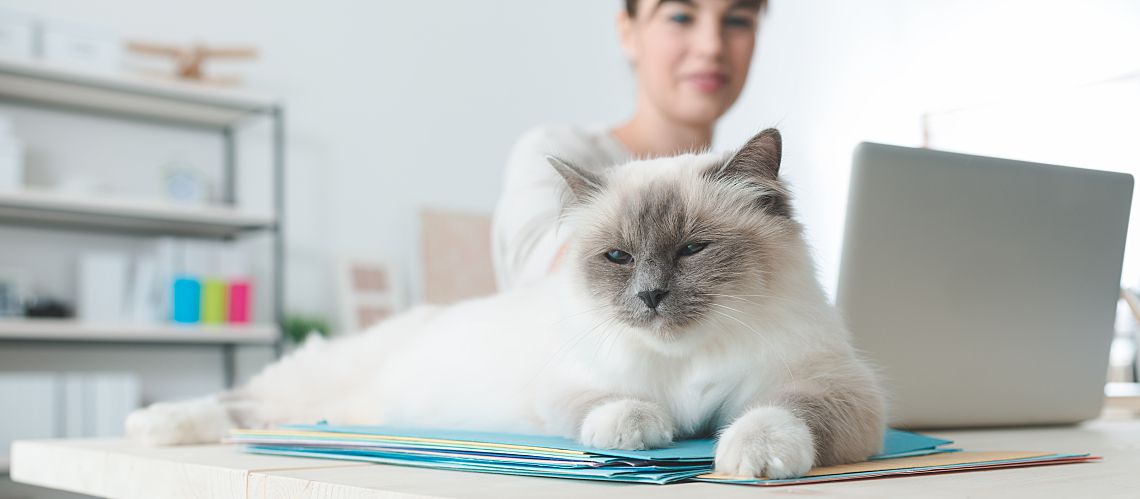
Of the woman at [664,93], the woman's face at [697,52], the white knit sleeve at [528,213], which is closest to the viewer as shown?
the white knit sleeve at [528,213]

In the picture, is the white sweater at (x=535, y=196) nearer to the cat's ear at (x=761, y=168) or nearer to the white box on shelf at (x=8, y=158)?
the cat's ear at (x=761, y=168)

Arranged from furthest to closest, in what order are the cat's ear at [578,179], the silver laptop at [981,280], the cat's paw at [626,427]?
the silver laptop at [981,280] → the cat's ear at [578,179] → the cat's paw at [626,427]

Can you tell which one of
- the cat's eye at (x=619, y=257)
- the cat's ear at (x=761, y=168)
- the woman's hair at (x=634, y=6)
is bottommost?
the cat's eye at (x=619, y=257)

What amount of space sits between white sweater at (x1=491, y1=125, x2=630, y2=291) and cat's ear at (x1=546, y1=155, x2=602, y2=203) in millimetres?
535

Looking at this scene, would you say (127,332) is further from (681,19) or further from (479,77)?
(681,19)

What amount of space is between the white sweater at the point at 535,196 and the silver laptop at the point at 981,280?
565mm

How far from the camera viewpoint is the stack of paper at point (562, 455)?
2.15 ft

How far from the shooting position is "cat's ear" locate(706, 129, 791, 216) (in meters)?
0.86

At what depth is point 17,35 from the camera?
12.0 ft

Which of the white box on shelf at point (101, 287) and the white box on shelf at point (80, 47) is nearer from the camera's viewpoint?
the white box on shelf at point (80, 47)

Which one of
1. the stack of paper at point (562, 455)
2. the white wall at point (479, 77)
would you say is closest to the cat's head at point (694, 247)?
the stack of paper at point (562, 455)

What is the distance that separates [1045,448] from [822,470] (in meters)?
0.40

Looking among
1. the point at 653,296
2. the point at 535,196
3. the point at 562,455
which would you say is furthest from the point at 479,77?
the point at 562,455

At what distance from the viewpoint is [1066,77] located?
4008 mm
